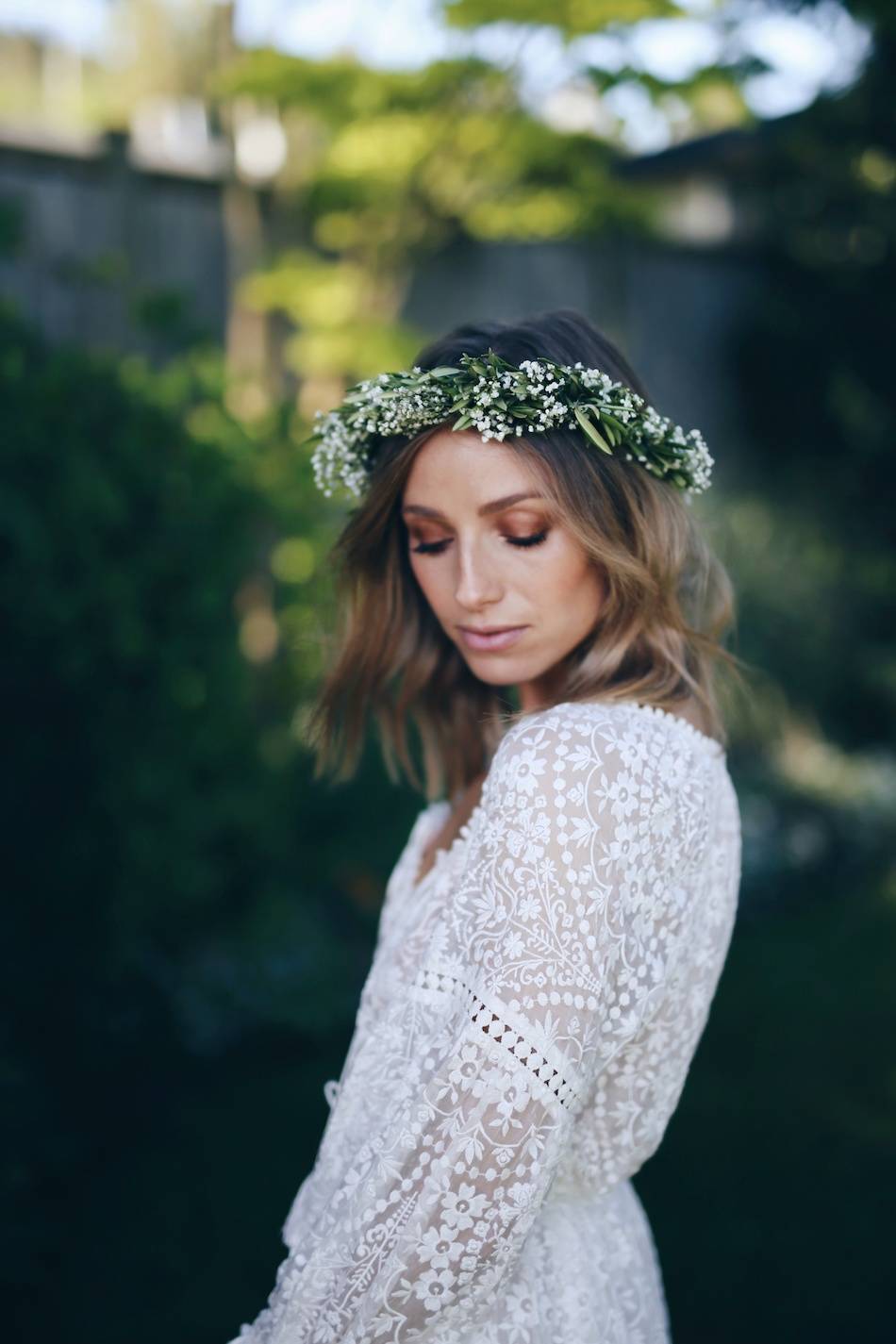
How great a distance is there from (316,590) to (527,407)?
3421 millimetres

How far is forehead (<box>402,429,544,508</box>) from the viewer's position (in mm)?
1502

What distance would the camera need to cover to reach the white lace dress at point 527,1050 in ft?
4.07

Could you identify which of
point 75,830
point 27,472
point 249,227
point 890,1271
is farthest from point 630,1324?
point 249,227

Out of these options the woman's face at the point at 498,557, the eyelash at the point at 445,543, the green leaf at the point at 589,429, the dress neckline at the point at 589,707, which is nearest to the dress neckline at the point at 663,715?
the dress neckline at the point at 589,707

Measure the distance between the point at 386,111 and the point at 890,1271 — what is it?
5414 millimetres

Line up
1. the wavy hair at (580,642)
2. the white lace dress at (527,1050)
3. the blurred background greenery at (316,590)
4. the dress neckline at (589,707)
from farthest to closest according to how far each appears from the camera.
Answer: the blurred background greenery at (316,590) < the wavy hair at (580,642) < the dress neckline at (589,707) < the white lace dress at (527,1050)

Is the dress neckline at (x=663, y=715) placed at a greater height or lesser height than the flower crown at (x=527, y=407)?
lesser

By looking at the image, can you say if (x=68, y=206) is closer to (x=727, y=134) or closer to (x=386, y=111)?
(x=386, y=111)

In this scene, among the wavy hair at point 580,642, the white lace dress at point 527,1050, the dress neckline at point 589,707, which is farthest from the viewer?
the wavy hair at point 580,642

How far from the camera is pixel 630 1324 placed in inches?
64.0

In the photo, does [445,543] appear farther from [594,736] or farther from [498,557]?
[594,736]

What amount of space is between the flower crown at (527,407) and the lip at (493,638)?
0.26 metres

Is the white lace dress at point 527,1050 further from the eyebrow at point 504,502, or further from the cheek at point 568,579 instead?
the eyebrow at point 504,502

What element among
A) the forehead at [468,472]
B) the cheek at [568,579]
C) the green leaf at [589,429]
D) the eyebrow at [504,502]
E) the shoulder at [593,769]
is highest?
the green leaf at [589,429]
